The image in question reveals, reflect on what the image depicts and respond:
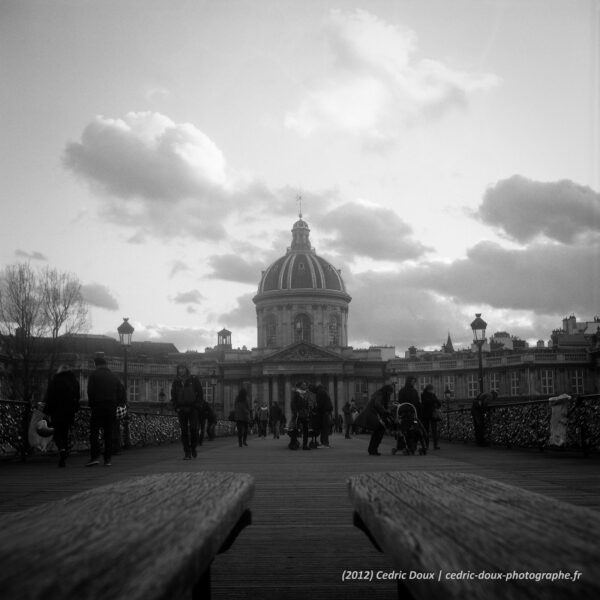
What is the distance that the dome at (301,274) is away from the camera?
96375mm

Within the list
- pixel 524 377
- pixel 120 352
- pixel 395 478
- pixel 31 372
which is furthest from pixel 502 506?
pixel 120 352

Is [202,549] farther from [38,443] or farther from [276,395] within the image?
[276,395]

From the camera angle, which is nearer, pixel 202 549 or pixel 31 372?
pixel 202 549

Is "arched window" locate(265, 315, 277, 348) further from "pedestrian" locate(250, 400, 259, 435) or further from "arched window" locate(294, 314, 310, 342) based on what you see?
"pedestrian" locate(250, 400, 259, 435)

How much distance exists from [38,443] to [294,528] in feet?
38.1

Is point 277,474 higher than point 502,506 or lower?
lower

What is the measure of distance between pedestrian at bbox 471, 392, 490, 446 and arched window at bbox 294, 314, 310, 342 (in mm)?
73540

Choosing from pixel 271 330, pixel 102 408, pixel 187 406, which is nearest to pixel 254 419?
pixel 187 406

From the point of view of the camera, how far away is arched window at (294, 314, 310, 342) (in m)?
95.4

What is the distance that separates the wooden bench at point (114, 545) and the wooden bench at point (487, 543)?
474 mm

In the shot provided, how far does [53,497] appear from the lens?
8.12 m

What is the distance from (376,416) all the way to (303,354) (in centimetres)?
7178

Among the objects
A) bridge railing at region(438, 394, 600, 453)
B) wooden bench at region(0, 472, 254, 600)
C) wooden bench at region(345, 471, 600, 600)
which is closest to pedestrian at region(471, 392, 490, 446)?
bridge railing at region(438, 394, 600, 453)

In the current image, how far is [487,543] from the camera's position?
1718 mm
